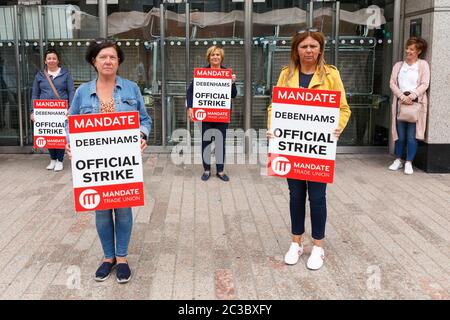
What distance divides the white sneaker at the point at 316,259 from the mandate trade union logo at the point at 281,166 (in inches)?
27.1

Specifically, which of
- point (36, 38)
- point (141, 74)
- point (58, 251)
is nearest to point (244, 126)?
point (141, 74)

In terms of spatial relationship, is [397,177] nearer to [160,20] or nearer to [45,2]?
[160,20]

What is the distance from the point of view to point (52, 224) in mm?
5621

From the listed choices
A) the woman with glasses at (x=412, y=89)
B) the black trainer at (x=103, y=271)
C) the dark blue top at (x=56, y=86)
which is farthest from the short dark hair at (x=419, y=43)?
the black trainer at (x=103, y=271)

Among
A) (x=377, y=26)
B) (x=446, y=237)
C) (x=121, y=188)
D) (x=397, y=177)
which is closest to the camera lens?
(x=121, y=188)

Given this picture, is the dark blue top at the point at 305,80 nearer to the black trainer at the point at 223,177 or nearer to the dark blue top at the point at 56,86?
the black trainer at the point at 223,177

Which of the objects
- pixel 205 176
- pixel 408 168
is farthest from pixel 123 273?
pixel 408 168

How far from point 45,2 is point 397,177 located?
6.20 meters

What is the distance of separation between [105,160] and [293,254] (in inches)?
67.4

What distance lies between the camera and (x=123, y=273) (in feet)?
13.7

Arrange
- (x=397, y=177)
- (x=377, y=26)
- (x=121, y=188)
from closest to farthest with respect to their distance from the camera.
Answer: (x=121, y=188) < (x=397, y=177) < (x=377, y=26)

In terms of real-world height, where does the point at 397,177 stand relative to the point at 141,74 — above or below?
Result: below

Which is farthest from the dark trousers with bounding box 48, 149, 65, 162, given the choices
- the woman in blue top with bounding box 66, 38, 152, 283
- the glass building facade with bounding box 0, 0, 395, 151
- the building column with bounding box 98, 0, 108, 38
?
the woman in blue top with bounding box 66, 38, 152, 283

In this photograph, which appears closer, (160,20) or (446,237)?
(446,237)
